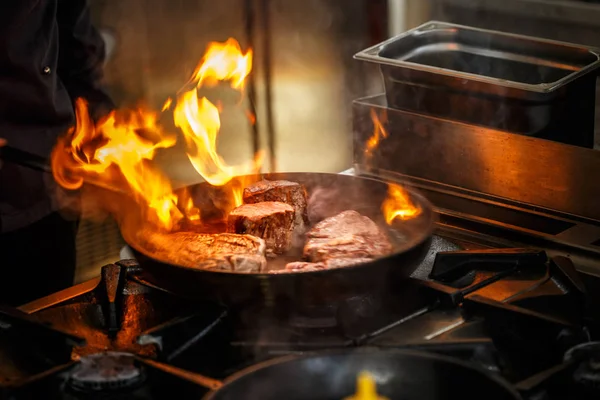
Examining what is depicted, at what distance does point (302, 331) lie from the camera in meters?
1.47

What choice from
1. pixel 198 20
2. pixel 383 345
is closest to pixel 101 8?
pixel 198 20

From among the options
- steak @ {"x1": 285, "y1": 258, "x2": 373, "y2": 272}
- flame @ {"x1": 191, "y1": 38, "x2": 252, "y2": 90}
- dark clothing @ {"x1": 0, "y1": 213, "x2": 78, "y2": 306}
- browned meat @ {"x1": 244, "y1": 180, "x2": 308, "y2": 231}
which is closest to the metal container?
flame @ {"x1": 191, "y1": 38, "x2": 252, "y2": 90}

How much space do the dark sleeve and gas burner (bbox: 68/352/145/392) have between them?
1.72 meters

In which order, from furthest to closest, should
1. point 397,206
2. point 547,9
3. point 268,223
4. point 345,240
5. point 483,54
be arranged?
point 547,9, point 483,54, point 397,206, point 268,223, point 345,240

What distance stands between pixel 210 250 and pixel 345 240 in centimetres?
27

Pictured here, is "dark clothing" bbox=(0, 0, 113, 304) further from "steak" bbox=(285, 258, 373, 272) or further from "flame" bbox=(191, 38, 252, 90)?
"steak" bbox=(285, 258, 373, 272)

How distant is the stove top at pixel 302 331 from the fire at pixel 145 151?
0.23 metres

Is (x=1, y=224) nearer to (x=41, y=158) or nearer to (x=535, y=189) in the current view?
(x=41, y=158)

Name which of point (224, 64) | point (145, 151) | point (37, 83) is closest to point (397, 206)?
point (224, 64)

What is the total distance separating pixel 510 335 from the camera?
1.44 meters

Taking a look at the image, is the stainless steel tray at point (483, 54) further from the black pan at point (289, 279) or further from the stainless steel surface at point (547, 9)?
the stainless steel surface at point (547, 9)

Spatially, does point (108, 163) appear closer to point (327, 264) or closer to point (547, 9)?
point (327, 264)

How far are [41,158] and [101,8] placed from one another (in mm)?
1443

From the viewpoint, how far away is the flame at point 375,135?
7.39ft
